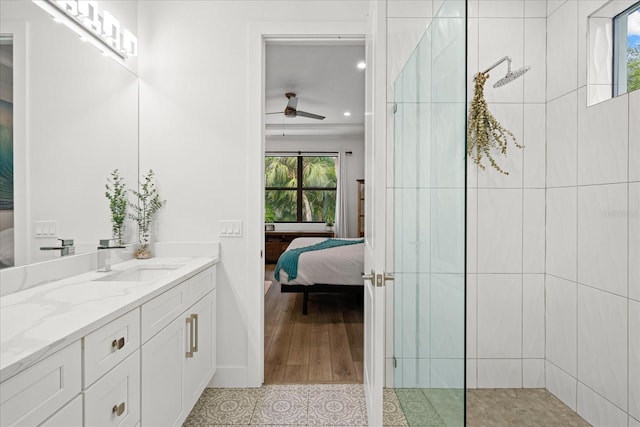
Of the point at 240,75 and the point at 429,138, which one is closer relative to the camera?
the point at 429,138

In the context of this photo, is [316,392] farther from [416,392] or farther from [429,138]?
[429,138]

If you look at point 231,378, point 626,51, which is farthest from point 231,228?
point 626,51

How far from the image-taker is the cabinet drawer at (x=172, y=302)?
4.75ft

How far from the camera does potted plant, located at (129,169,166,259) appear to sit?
234 cm

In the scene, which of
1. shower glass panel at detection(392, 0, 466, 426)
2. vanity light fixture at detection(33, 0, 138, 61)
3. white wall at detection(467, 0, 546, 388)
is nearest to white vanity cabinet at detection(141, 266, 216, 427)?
shower glass panel at detection(392, 0, 466, 426)

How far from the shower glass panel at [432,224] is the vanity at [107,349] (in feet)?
3.77

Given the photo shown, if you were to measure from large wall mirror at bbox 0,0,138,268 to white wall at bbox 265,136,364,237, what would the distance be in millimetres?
5315

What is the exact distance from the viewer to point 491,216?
2293 millimetres

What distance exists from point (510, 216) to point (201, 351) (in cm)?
204

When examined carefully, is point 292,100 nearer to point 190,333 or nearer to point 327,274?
point 327,274

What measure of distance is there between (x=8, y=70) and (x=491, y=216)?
2582 millimetres

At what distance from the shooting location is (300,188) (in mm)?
7715

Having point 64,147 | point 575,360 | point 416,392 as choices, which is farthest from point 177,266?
point 575,360

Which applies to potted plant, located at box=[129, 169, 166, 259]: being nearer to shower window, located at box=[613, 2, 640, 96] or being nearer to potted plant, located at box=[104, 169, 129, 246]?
potted plant, located at box=[104, 169, 129, 246]
